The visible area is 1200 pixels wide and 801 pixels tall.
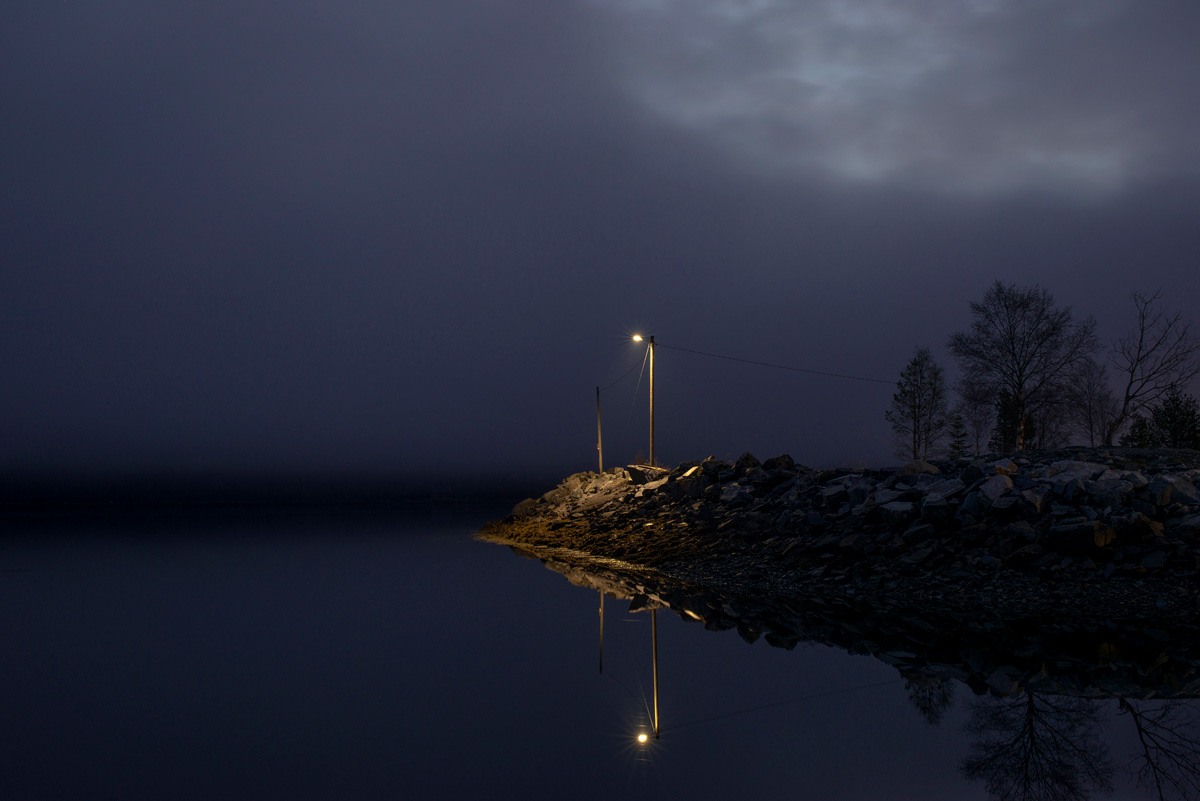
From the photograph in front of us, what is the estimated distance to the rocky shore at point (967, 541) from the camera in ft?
51.9

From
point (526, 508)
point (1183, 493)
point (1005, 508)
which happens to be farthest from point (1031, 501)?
point (526, 508)

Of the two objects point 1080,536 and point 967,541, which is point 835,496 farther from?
point 1080,536

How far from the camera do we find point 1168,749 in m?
7.76

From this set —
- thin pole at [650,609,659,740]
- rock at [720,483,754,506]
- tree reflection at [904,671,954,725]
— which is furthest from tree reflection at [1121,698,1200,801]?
rock at [720,483,754,506]

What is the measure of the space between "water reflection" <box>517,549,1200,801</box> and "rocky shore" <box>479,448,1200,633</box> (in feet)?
3.70

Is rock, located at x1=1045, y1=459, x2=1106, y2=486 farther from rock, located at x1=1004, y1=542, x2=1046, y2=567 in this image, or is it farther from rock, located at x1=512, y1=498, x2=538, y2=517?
rock, located at x1=512, y1=498, x2=538, y2=517

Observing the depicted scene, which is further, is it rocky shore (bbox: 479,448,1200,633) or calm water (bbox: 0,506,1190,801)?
rocky shore (bbox: 479,448,1200,633)

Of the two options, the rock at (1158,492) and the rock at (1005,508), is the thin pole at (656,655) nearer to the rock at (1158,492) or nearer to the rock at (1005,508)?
the rock at (1005,508)

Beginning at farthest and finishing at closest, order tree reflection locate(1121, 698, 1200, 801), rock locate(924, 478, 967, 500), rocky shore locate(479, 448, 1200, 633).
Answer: rock locate(924, 478, 967, 500) → rocky shore locate(479, 448, 1200, 633) → tree reflection locate(1121, 698, 1200, 801)

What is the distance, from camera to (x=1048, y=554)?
56.9ft

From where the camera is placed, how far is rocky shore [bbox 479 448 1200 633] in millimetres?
15820

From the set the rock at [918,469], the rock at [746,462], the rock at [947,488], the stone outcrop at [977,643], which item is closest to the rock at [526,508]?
the rock at [746,462]

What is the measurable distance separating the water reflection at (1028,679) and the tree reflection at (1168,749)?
2 centimetres

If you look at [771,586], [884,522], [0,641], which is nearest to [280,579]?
[0,641]
